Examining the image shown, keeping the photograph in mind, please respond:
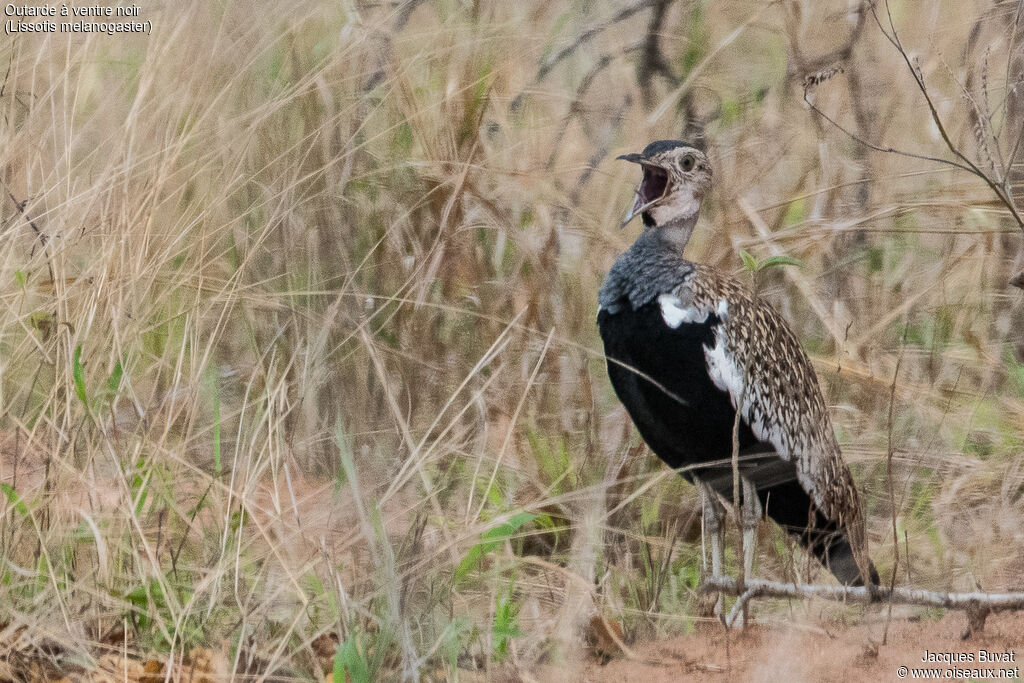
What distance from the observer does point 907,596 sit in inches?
92.4

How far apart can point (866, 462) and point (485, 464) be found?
1.16 meters

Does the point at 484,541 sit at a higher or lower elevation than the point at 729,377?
lower

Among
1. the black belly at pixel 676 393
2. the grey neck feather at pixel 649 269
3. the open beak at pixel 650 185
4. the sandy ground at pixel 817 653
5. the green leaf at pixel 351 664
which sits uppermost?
the open beak at pixel 650 185

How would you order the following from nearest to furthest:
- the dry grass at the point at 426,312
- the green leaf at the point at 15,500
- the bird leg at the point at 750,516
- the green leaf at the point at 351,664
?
the green leaf at the point at 351,664 → the dry grass at the point at 426,312 → the green leaf at the point at 15,500 → the bird leg at the point at 750,516

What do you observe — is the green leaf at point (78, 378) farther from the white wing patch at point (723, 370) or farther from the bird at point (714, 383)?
the white wing patch at point (723, 370)

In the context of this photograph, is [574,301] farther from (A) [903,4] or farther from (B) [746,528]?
(A) [903,4]

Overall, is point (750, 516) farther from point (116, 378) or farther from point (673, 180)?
point (116, 378)

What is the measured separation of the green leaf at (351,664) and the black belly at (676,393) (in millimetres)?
986

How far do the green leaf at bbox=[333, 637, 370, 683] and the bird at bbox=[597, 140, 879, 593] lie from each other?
3.18ft

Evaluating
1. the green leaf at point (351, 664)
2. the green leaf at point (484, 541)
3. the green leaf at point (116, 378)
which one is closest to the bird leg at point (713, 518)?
the green leaf at point (484, 541)

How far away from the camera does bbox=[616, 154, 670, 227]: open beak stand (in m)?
2.89

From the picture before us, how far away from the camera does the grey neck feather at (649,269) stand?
2779mm

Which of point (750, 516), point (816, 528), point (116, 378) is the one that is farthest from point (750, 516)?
point (116, 378)

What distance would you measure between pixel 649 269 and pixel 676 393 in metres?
0.32
